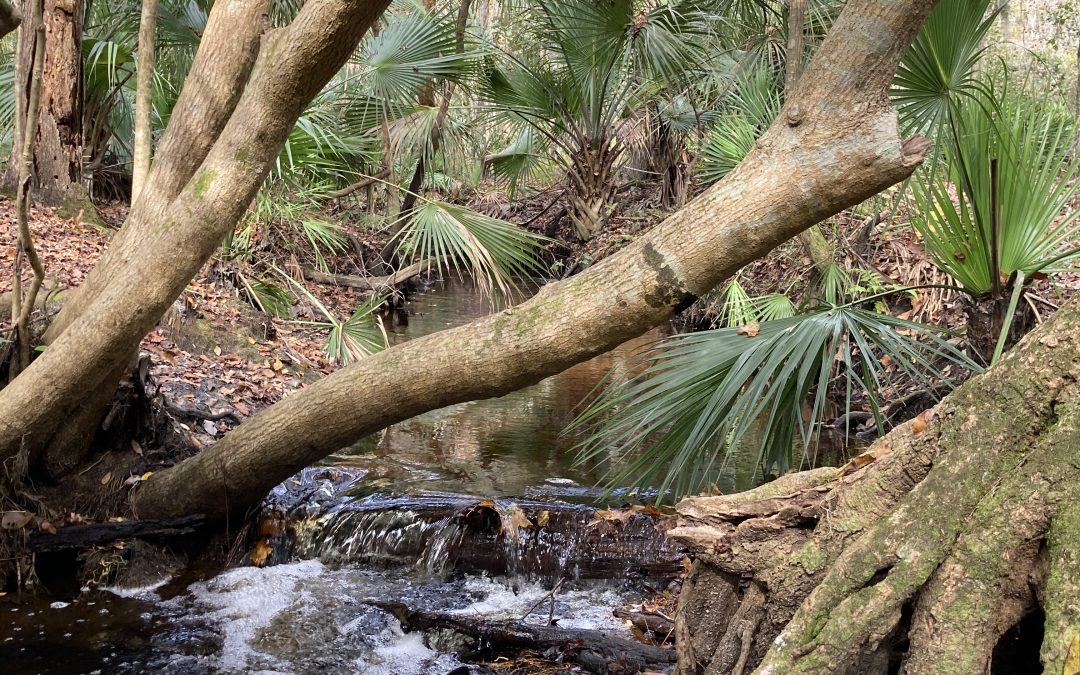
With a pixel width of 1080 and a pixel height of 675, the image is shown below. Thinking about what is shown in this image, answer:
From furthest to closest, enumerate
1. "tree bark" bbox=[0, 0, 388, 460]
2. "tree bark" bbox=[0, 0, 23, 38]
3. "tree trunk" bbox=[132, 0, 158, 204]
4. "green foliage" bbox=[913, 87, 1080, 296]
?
"tree trunk" bbox=[132, 0, 158, 204], "tree bark" bbox=[0, 0, 23, 38], "tree bark" bbox=[0, 0, 388, 460], "green foliage" bbox=[913, 87, 1080, 296]

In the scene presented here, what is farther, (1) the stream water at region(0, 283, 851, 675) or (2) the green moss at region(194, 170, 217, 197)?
(1) the stream water at region(0, 283, 851, 675)

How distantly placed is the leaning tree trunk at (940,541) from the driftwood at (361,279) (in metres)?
7.96

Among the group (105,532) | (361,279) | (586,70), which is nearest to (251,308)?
(361,279)

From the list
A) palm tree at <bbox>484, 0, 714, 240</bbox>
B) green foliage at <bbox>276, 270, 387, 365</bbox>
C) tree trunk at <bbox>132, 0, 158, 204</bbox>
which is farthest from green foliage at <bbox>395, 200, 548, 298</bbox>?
palm tree at <bbox>484, 0, 714, 240</bbox>

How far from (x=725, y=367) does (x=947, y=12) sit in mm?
1663

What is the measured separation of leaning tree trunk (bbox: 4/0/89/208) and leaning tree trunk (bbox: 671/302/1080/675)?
821 centimetres

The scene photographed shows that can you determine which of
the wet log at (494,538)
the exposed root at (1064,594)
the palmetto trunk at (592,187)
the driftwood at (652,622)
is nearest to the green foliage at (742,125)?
the palmetto trunk at (592,187)

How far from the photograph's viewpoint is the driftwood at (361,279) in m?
9.88

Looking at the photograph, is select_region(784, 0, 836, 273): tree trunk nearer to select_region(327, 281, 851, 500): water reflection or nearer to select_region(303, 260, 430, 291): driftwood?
select_region(327, 281, 851, 500): water reflection

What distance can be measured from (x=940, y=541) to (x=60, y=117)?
8804 millimetres

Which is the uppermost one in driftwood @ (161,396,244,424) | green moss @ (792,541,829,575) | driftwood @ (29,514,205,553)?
green moss @ (792,541,829,575)

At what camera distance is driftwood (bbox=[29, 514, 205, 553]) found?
388 centimetres

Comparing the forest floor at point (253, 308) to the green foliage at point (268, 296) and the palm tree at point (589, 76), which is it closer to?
the green foliage at point (268, 296)

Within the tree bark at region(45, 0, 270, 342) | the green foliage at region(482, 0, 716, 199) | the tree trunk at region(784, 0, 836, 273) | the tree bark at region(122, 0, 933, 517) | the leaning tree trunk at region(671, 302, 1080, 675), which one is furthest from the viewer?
the green foliage at region(482, 0, 716, 199)
